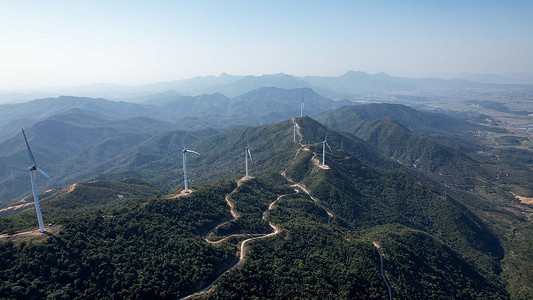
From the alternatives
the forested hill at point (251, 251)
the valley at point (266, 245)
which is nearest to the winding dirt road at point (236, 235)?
the valley at point (266, 245)

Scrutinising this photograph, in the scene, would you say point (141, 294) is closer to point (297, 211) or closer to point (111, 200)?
point (297, 211)

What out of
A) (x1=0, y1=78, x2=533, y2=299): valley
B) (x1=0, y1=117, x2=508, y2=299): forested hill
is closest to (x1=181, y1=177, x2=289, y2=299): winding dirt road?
(x1=0, y1=78, x2=533, y2=299): valley

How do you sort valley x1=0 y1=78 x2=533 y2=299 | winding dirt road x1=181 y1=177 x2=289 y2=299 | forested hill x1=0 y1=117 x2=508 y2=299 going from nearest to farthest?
forested hill x1=0 y1=117 x2=508 y2=299
valley x1=0 y1=78 x2=533 y2=299
winding dirt road x1=181 y1=177 x2=289 y2=299

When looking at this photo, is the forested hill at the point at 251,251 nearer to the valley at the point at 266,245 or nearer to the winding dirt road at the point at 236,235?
the valley at the point at 266,245

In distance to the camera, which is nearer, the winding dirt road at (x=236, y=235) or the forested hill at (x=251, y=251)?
the forested hill at (x=251, y=251)

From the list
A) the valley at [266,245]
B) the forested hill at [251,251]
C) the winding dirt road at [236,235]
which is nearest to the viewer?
the forested hill at [251,251]

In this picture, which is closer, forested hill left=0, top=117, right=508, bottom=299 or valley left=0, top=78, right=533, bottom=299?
forested hill left=0, top=117, right=508, bottom=299

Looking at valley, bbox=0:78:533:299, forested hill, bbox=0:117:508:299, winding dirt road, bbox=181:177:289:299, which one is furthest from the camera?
winding dirt road, bbox=181:177:289:299

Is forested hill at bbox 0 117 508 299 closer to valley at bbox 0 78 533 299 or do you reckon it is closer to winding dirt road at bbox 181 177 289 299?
valley at bbox 0 78 533 299

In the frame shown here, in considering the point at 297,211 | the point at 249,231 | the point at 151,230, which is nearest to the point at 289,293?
the point at 249,231
